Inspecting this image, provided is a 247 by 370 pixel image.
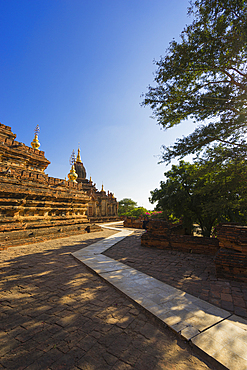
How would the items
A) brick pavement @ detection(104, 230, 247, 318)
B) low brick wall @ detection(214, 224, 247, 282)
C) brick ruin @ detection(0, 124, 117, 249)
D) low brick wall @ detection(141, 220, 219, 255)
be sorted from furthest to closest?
1. brick ruin @ detection(0, 124, 117, 249)
2. low brick wall @ detection(141, 220, 219, 255)
3. low brick wall @ detection(214, 224, 247, 282)
4. brick pavement @ detection(104, 230, 247, 318)

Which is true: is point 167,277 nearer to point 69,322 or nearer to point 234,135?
point 69,322

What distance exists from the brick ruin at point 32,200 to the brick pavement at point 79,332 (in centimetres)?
482

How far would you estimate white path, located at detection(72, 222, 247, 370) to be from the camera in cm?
197

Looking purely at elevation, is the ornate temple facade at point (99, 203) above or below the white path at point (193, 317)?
above

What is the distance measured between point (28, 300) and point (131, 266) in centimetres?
301

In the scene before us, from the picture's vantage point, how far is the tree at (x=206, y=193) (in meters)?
6.53

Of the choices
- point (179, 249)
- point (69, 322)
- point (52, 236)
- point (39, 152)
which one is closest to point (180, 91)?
point (179, 249)

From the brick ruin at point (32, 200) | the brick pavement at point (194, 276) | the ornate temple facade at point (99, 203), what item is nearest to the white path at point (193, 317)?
the brick pavement at point (194, 276)

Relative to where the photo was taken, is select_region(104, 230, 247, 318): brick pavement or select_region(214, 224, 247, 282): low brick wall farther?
select_region(214, 224, 247, 282): low brick wall

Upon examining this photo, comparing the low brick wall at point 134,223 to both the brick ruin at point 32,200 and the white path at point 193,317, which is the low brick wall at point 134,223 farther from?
the white path at point 193,317

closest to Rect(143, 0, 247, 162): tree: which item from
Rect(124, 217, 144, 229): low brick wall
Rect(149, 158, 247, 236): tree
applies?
Rect(149, 158, 247, 236): tree

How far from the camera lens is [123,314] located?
2.77 metres

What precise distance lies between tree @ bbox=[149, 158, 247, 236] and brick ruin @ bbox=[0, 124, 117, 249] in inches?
241

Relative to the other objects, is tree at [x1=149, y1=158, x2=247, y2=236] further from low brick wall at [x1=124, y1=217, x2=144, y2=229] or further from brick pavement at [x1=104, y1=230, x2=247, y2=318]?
low brick wall at [x1=124, y1=217, x2=144, y2=229]
